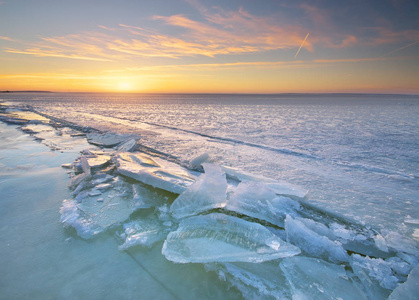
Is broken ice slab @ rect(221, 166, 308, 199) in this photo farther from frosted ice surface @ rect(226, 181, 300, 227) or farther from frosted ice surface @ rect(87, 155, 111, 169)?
frosted ice surface @ rect(87, 155, 111, 169)

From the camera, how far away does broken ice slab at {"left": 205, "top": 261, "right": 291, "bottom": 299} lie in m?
1.23

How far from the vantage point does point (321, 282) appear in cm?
128

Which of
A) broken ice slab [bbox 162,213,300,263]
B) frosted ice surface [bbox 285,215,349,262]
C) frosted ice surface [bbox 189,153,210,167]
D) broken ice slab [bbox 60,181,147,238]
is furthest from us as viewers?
frosted ice surface [bbox 189,153,210,167]

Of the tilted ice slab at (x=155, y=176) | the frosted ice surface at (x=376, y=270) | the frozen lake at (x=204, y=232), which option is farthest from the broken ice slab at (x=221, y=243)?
the tilted ice slab at (x=155, y=176)

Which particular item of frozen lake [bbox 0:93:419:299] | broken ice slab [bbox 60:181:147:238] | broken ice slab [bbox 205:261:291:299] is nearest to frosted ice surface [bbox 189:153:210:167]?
frozen lake [bbox 0:93:419:299]

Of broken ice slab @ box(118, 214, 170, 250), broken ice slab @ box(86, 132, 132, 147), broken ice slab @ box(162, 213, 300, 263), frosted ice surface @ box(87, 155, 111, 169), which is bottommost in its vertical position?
broken ice slab @ box(86, 132, 132, 147)

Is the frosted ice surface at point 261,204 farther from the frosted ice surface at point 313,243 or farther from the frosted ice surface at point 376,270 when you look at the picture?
the frosted ice surface at point 376,270

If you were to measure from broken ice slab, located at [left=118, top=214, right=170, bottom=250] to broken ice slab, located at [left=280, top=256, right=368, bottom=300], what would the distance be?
95 cm

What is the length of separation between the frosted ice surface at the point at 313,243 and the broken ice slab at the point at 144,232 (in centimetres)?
100

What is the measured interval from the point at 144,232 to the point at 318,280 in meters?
1.29

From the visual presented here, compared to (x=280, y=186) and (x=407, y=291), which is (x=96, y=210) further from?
(x=407, y=291)

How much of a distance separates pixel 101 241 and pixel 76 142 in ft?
14.1

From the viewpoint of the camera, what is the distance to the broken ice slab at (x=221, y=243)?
1363 millimetres

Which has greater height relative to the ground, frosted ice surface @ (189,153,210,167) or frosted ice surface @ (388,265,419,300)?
frosted ice surface @ (388,265,419,300)
